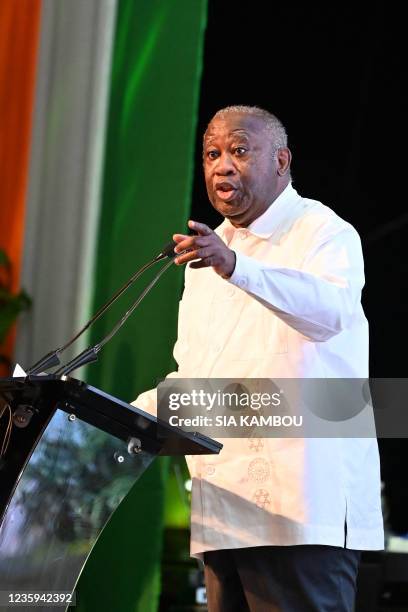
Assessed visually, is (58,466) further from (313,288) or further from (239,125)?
(239,125)

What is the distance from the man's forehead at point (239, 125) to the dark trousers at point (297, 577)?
3.34ft

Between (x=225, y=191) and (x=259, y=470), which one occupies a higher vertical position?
(x=225, y=191)

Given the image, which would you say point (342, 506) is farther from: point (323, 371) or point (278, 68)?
point (278, 68)

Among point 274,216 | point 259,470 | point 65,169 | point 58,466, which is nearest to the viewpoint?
point 58,466

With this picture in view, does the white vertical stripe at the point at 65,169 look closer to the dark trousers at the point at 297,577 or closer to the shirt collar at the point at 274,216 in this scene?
the shirt collar at the point at 274,216

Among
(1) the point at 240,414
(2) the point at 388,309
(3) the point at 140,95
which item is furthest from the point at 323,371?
(2) the point at 388,309

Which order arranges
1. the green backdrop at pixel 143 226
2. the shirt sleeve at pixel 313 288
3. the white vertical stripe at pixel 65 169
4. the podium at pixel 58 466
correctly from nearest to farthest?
the podium at pixel 58 466 < the shirt sleeve at pixel 313 288 < the green backdrop at pixel 143 226 < the white vertical stripe at pixel 65 169

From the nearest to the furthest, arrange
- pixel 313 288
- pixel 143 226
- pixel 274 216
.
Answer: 1. pixel 313 288
2. pixel 274 216
3. pixel 143 226

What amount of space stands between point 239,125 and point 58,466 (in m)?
1.04

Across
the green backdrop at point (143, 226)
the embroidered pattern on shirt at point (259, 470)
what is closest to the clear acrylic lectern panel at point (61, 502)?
the embroidered pattern on shirt at point (259, 470)

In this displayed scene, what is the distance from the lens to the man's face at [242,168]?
2.61 m

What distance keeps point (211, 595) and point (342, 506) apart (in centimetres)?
39

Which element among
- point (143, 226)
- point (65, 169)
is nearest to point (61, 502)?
point (143, 226)

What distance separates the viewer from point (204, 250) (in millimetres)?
2053
